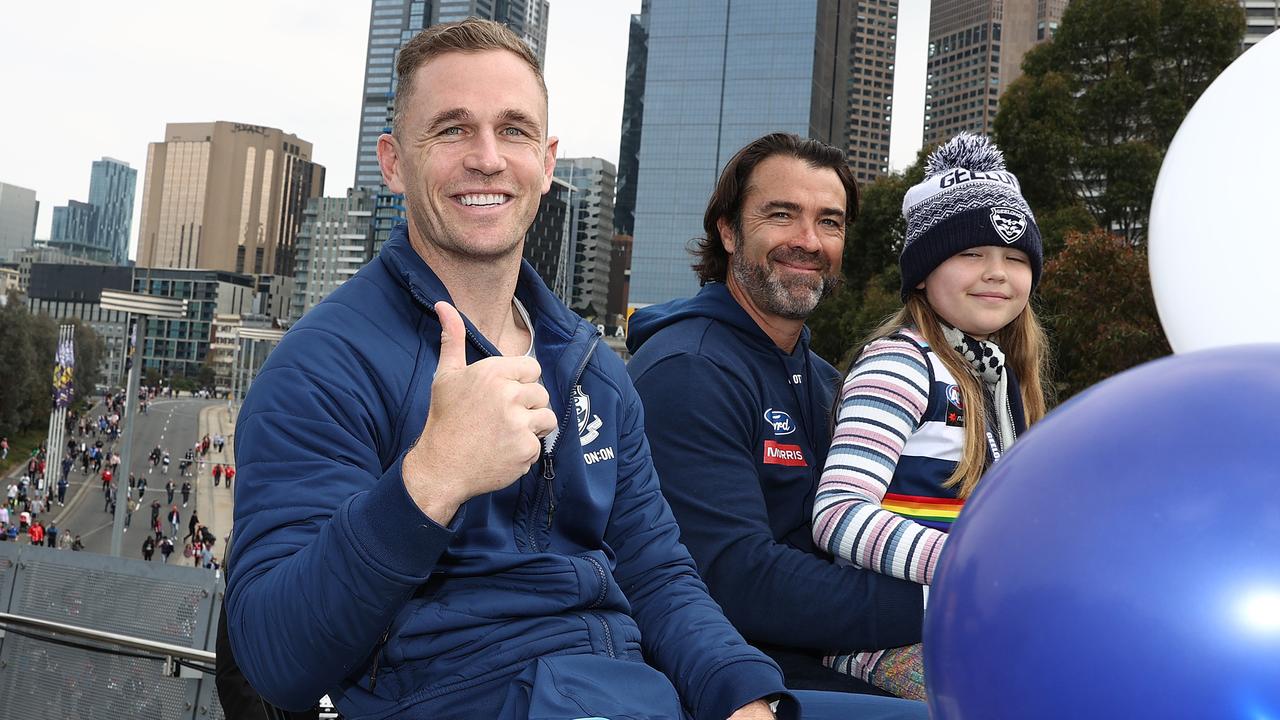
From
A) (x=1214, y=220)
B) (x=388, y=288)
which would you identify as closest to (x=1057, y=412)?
(x=1214, y=220)

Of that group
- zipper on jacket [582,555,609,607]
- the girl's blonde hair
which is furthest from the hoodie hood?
zipper on jacket [582,555,609,607]

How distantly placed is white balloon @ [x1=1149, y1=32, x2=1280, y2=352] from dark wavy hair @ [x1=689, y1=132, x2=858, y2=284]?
1257 mm

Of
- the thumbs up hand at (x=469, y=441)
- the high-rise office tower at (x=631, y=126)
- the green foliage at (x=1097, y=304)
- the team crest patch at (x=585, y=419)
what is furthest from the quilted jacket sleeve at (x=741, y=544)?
the high-rise office tower at (x=631, y=126)

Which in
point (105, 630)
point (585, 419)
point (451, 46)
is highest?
point (451, 46)

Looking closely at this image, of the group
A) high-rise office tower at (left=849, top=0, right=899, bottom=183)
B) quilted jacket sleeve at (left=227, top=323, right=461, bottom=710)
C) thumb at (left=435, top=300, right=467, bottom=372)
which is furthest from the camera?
high-rise office tower at (left=849, top=0, right=899, bottom=183)

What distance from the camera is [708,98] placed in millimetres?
105250

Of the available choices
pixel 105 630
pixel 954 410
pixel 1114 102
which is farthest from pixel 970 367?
pixel 1114 102

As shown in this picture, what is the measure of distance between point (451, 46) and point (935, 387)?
1218 millimetres

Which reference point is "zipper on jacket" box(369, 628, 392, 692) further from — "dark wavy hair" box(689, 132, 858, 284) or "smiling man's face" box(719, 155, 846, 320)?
"dark wavy hair" box(689, 132, 858, 284)

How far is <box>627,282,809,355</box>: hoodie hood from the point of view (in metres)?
2.97

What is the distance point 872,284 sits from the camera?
16594 millimetres

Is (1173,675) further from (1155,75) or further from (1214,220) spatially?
(1155,75)

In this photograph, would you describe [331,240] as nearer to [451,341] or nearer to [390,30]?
[390,30]

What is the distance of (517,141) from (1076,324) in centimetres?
999
